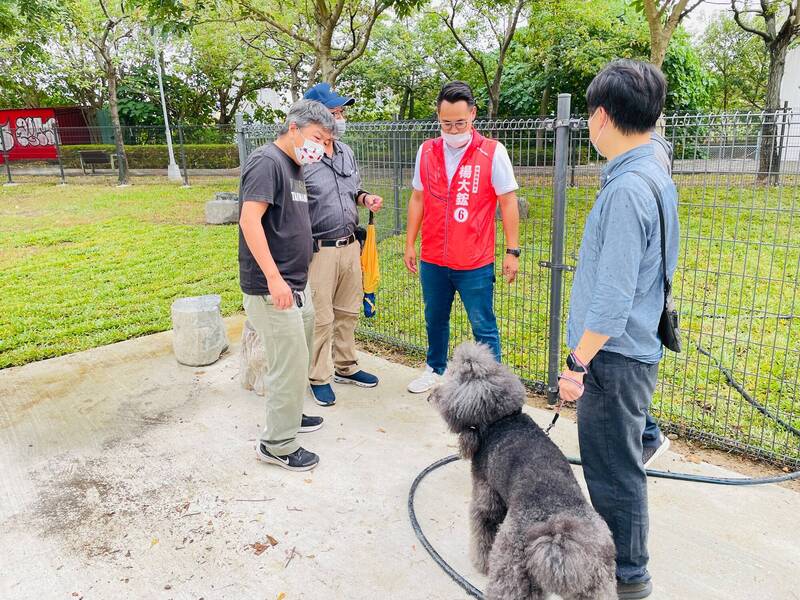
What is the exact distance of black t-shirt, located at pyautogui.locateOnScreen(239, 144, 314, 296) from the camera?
269 centimetres

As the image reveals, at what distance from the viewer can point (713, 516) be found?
8.79 feet

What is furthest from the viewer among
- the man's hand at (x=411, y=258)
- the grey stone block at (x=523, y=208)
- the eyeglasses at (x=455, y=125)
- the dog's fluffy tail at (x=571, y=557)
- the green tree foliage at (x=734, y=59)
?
the green tree foliage at (x=734, y=59)

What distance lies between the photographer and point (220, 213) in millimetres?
10734

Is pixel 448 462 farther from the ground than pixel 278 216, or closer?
closer

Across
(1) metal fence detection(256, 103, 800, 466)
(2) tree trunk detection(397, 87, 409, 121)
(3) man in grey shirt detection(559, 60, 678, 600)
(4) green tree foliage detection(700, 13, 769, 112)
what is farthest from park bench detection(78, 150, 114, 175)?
(4) green tree foliage detection(700, 13, 769, 112)

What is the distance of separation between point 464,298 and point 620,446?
1.73m

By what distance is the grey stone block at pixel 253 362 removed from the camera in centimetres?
399

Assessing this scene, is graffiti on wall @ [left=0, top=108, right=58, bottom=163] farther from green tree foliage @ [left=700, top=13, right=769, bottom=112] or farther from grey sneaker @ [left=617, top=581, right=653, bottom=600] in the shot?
green tree foliage @ [left=700, top=13, right=769, bottom=112]

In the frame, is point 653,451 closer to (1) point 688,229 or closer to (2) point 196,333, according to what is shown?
(1) point 688,229

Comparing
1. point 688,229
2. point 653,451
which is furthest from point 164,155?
point 653,451

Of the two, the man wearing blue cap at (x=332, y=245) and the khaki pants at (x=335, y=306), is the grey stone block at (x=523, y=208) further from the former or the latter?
the khaki pants at (x=335, y=306)

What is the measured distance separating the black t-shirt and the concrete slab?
1.08 m

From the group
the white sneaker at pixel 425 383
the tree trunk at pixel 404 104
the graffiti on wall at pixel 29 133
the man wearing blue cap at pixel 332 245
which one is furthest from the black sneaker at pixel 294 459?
the graffiti on wall at pixel 29 133

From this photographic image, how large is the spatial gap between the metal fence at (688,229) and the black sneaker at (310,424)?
4.50 ft
